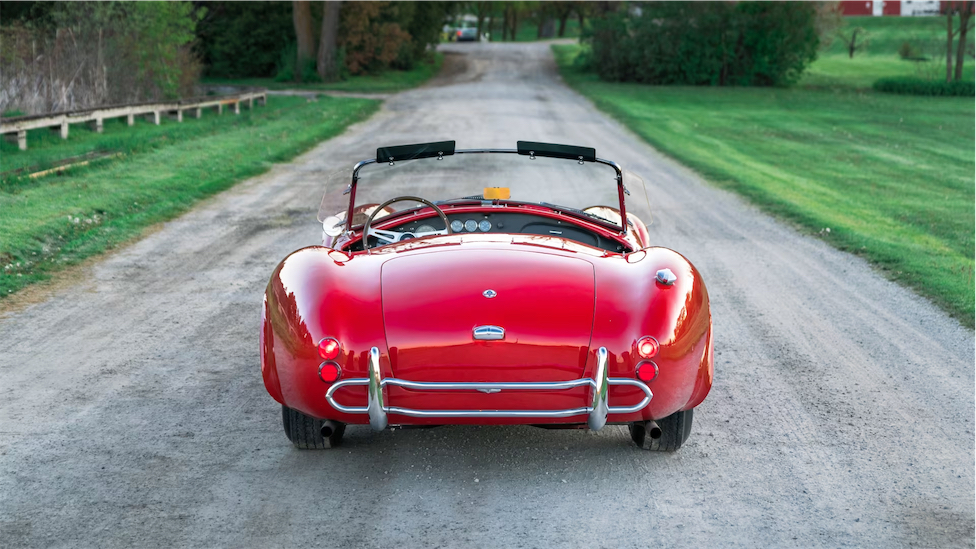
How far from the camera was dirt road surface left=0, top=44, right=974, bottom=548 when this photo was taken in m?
3.92

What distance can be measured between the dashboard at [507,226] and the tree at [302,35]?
128 ft

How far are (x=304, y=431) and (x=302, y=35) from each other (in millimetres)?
41199

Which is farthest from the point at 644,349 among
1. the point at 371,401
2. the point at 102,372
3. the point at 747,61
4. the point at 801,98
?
the point at 747,61

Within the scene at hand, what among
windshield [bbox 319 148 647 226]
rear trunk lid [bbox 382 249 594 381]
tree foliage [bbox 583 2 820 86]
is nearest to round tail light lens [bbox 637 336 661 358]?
rear trunk lid [bbox 382 249 594 381]

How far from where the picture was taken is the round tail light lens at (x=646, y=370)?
4180 mm

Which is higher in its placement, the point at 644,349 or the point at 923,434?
the point at 644,349

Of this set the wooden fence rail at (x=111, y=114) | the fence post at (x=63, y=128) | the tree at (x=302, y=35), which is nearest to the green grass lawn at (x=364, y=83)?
the tree at (x=302, y=35)

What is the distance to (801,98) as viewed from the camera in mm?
38500

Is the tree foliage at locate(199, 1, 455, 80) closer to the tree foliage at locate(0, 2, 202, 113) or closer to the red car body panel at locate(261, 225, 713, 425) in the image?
the tree foliage at locate(0, 2, 202, 113)

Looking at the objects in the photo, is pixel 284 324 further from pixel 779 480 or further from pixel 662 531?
pixel 779 480

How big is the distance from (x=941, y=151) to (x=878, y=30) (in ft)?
191

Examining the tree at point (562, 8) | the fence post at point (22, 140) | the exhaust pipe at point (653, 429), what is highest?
the tree at point (562, 8)

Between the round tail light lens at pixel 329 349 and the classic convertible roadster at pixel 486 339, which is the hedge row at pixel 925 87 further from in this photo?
the round tail light lens at pixel 329 349

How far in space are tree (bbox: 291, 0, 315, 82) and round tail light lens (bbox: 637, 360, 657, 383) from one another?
40.6 m
